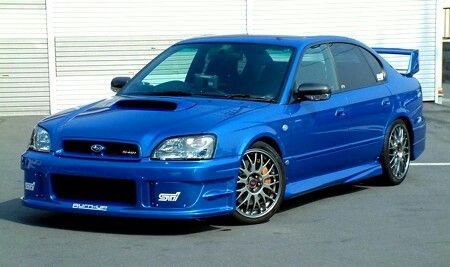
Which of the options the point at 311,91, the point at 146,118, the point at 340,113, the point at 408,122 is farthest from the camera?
the point at 408,122

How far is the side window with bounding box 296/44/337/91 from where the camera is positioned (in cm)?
848

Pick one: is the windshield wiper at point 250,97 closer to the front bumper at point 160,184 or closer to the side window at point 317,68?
the side window at point 317,68

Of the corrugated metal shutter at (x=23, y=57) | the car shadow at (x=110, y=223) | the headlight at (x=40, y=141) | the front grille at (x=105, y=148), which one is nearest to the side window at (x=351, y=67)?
the car shadow at (x=110, y=223)

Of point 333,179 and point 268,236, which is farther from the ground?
point 333,179

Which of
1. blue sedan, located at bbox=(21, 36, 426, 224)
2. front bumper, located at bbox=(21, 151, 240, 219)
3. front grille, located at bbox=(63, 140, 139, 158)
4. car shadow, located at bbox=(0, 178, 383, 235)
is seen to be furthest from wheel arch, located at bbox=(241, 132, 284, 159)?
front grille, located at bbox=(63, 140, 139, 158)

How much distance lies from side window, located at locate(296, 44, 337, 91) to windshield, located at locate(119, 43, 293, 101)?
16cm

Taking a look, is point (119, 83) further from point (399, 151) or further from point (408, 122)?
point (408, 122)

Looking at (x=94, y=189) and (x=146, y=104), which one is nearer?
(x=94, y=189)

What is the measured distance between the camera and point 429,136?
46.4ft

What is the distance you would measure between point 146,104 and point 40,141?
0.89 m

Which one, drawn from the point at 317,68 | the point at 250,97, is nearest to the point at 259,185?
the point at 250,97

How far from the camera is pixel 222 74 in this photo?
8.38 m

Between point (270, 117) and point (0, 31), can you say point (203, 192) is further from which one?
point (0, 31)

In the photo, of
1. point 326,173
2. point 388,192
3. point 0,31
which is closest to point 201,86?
point 326,173
